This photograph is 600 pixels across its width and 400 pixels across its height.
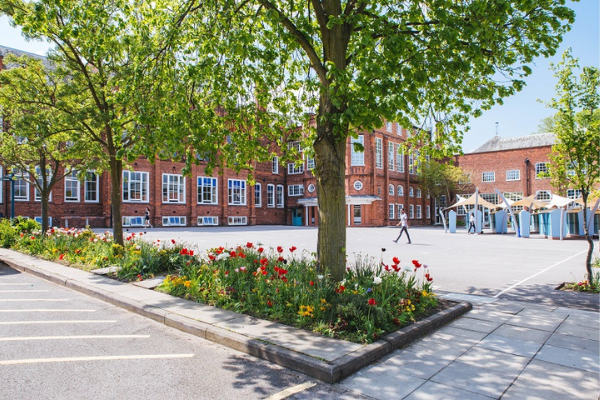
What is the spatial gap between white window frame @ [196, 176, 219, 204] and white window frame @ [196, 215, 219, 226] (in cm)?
159

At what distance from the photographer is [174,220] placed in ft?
119

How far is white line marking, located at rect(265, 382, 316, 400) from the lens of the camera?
11.7 ft

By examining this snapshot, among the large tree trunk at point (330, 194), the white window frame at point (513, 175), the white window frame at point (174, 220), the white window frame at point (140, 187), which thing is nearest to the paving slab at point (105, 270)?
the large tree trunk at point (330, 194)

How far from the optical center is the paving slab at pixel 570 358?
13.8ft

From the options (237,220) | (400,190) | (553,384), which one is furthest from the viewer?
(400,190)

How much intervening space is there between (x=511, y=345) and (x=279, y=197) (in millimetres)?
44219

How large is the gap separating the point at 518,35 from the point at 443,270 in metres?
6.40

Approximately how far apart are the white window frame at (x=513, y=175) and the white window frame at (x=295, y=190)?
27031mm

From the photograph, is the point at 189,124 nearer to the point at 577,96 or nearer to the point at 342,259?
the point at 342,259

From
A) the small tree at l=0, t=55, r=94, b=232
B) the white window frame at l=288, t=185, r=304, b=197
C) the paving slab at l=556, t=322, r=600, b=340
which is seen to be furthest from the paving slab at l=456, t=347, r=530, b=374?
the white window frame at l=288, t=185, r=304, b=197

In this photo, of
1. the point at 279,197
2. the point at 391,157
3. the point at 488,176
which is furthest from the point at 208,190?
the point at 488,176

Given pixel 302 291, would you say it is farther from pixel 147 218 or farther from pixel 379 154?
pixel 379 154

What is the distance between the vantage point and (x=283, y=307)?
5.67m

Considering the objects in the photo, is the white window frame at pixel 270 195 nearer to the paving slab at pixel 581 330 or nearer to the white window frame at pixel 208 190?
the white window frame at pixel 208 190
